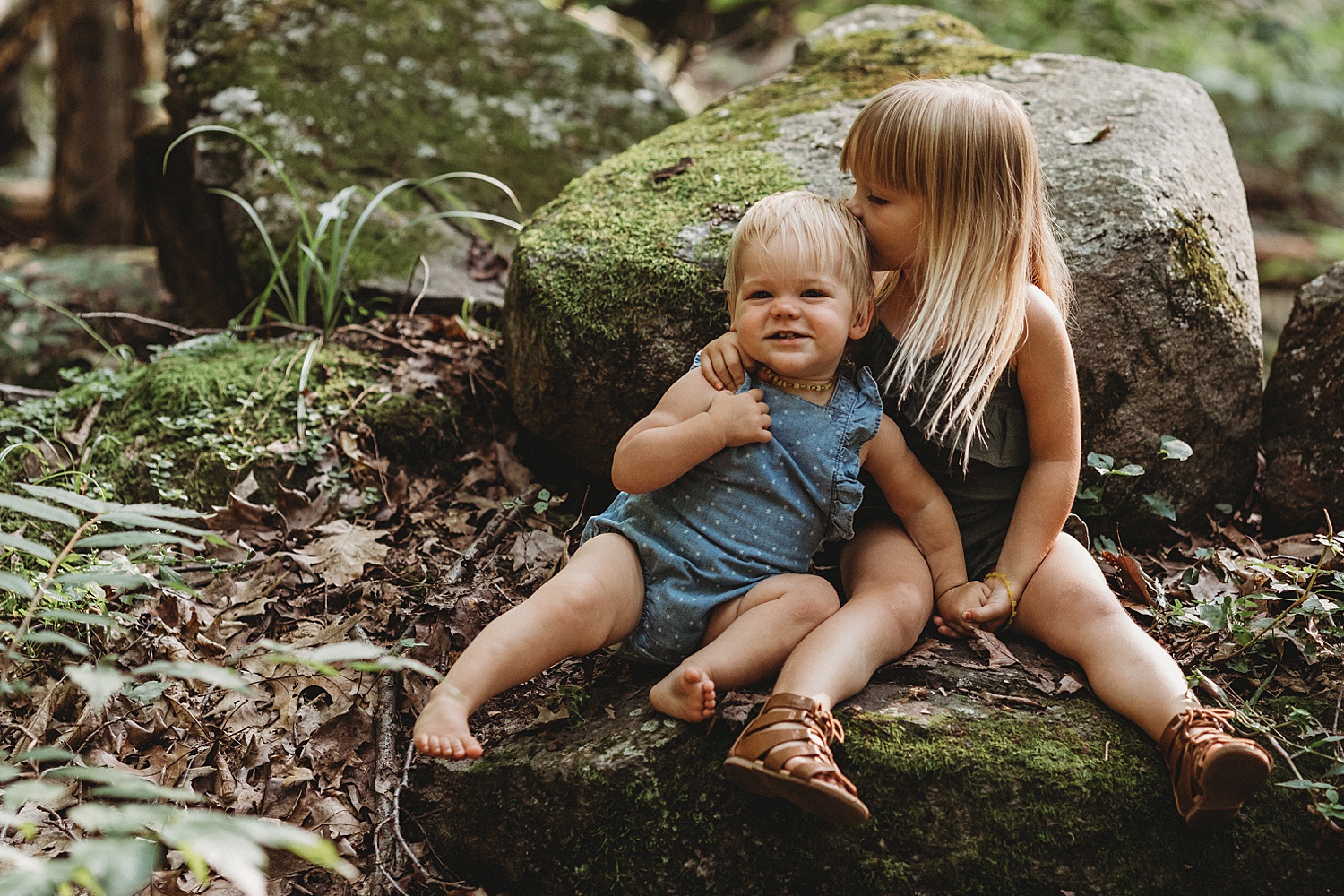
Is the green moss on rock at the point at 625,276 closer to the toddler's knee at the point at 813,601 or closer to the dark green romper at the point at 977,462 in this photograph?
the dark green romper at the point at 977,462

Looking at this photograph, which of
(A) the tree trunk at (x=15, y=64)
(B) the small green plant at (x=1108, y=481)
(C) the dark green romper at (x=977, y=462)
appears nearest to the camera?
(C) the dark green romper at (x=977, y=462)

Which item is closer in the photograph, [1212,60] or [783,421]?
[783,421]

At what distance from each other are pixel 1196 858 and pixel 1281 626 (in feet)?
2.48

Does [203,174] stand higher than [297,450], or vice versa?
[203,174]

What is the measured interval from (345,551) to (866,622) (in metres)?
1.75

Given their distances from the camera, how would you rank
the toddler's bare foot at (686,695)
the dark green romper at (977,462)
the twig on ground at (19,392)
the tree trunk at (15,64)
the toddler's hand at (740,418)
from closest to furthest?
the toddler's bare foot at (686,695)
the toddler's hand at (740,418)
the dark green romper at (977,462)
the twig on ground at (19,392)
the tree trunk at (15,64)

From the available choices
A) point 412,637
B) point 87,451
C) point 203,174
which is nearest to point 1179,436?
point 412,637

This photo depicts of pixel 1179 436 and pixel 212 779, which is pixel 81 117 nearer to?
pixel 212 779

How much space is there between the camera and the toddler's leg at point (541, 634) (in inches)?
83.7

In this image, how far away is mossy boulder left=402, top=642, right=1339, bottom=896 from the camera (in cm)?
215

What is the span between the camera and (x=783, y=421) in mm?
2543

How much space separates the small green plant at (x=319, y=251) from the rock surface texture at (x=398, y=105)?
0.28ft

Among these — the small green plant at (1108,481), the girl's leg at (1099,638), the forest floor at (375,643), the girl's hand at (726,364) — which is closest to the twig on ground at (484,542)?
the forest floor at (375,643)

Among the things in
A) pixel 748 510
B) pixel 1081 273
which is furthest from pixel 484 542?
pixel 1081 273
